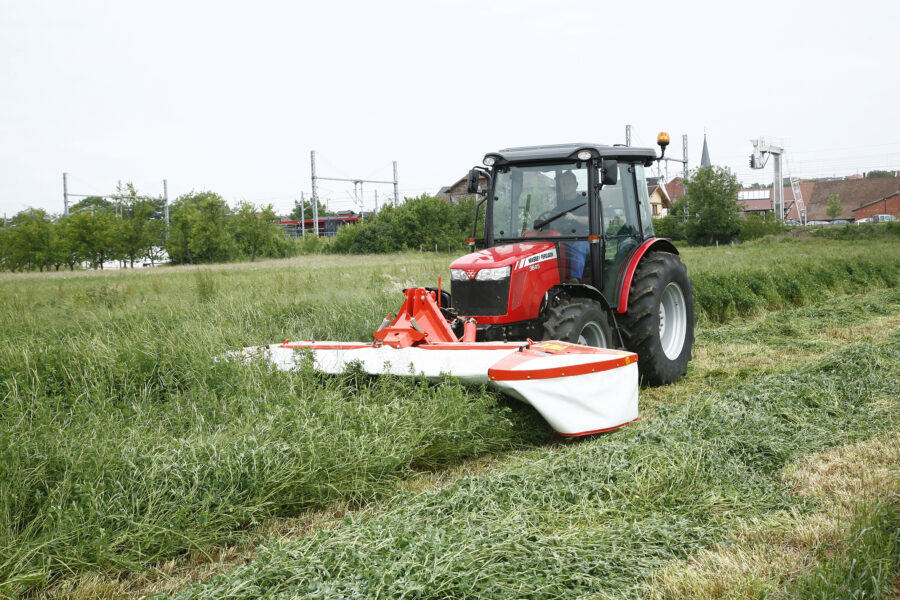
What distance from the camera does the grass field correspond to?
2748 mm

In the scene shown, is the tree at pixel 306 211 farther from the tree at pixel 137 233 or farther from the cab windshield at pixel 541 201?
the cab windshield at pixel 541 201

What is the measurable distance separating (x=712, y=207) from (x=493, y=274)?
3689 cm

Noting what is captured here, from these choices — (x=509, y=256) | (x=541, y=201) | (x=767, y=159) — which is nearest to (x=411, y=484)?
(x=509, y=256)

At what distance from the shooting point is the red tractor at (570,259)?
5605 mm

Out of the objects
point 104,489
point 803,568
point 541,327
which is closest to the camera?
point 803,568

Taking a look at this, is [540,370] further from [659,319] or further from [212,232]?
[212,232]

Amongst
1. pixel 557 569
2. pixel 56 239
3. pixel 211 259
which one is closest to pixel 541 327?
pixel 557 569

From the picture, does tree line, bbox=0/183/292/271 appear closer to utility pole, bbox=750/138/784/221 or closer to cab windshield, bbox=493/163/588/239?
cab windshield, bbox=493/163/588/239

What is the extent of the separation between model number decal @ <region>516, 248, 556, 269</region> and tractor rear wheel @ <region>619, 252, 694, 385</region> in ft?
3.10

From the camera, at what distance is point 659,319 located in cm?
649

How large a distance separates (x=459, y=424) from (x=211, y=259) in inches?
1269

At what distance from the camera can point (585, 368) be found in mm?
4621

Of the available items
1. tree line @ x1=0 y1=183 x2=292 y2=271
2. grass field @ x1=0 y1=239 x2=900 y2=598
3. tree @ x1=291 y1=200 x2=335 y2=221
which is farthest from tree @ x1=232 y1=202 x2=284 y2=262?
tree @ x1=291 y1=200 x2=335 y2=221

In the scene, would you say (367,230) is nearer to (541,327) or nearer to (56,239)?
(56,239)
